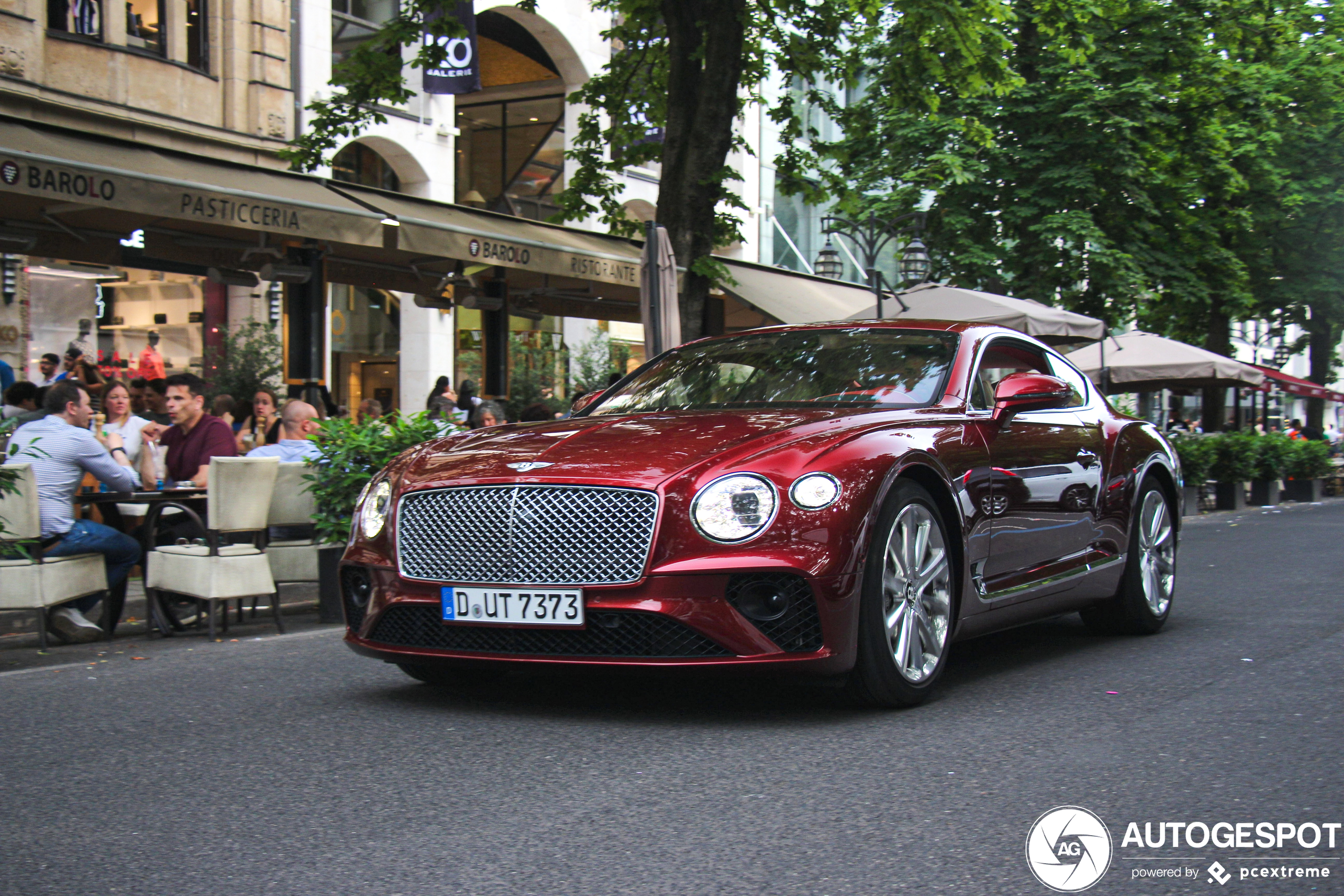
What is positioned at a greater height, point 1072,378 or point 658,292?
point 658,292

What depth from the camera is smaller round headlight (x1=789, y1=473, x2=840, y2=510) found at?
4715mm

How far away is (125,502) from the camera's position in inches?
324

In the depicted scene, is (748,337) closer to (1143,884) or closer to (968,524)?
(968,524)

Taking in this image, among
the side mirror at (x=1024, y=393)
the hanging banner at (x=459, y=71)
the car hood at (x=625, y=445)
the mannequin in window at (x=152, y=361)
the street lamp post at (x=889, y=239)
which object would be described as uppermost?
the hanging banner at (x=459, y=71)

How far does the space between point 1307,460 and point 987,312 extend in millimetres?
14039

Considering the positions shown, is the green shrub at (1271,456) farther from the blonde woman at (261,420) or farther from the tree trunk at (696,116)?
the blonde woman at (261,420)

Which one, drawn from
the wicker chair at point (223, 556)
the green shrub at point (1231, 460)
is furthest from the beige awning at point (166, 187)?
the green shrub at point (1231, 460)

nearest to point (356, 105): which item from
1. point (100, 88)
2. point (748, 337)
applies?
point (100, 88)

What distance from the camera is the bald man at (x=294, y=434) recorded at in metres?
9.55

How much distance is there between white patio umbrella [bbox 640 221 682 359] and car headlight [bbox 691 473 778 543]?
7.48 metres

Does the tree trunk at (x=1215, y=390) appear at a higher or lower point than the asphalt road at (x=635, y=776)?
higher

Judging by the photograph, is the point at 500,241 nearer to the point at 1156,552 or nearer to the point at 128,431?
the point at 128,431

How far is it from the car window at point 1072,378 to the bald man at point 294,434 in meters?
4.79

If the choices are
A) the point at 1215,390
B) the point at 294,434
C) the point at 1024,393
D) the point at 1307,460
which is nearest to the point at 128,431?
the point at 294,434
